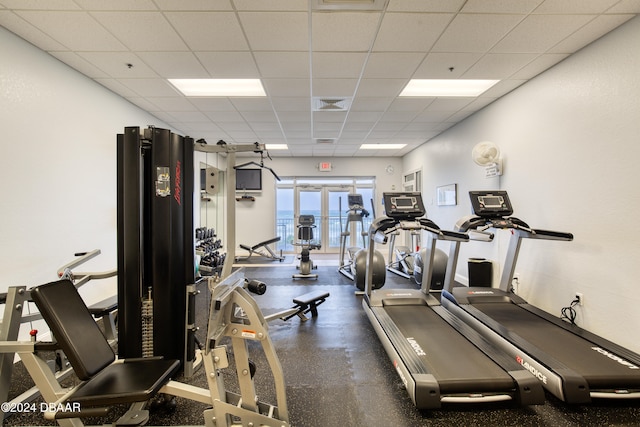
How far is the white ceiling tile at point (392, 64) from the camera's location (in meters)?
2.67

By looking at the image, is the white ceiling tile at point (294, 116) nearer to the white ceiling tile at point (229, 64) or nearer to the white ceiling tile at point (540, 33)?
the white ceiling tile at point (229, 64)

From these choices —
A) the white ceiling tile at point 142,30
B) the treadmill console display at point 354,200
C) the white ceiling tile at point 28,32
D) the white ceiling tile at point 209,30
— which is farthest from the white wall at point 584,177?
the white ceiling tile at point 28,32

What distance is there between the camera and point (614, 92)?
2289 mm

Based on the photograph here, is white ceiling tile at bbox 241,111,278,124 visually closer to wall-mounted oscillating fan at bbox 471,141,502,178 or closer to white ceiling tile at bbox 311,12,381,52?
white ceiling tile at bbox 311,12,381,52

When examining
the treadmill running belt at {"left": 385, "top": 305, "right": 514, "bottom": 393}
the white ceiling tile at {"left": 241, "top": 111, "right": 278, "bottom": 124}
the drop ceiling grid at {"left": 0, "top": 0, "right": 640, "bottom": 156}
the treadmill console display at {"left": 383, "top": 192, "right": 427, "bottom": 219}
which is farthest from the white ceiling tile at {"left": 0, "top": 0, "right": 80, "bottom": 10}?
the treadmill running belt at {"left": 385, "top": 305, "right": 514, "bottom": 393}

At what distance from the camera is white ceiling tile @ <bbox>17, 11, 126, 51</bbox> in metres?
2.10

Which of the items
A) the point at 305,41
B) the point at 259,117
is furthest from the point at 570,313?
the point at 259,117

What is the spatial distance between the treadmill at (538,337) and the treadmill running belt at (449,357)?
0.30 metres

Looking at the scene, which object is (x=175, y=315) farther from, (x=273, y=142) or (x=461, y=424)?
(x=273, y=142)

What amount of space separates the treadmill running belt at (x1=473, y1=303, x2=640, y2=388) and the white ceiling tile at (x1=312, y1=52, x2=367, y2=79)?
Answer: 115 inches

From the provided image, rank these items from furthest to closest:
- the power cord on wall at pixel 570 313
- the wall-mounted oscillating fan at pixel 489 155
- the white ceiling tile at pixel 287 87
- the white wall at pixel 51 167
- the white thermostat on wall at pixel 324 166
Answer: the white thermostat on wall at pixel 324 166
the wall-mounted oscillating fan at pixel 489 155
the white ceiling tile at pixel 287 87
the power cord on wall at pixel 570 313
the white wall at pixel 51 167

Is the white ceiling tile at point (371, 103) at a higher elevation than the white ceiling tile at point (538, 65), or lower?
lower

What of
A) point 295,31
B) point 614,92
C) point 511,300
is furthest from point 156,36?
point 511,300

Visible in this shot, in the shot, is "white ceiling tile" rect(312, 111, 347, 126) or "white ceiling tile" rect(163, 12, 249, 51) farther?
"white ceiling tile" rect(312, 111, 347, 126)
